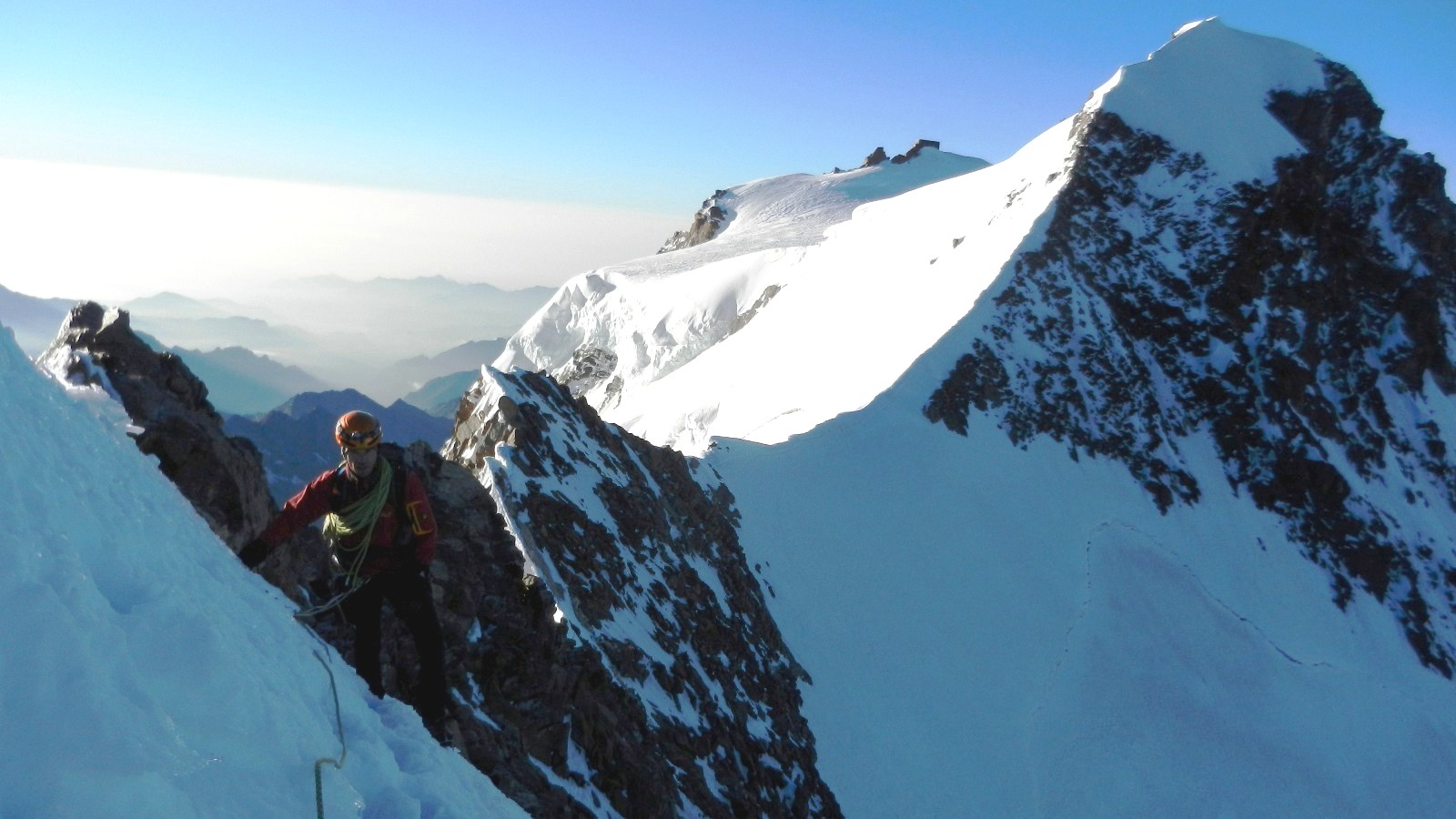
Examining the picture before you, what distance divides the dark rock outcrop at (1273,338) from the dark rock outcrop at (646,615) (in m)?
12.1

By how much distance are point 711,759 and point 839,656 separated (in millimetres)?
7621

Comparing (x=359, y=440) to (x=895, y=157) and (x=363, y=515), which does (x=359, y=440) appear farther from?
(x=895, y=157)

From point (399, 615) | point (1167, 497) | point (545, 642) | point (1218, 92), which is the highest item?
point (1218, 92)

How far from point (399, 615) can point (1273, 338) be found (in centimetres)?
3674

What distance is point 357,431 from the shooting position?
6.96 metres

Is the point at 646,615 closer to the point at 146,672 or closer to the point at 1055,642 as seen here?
the point at 146,672

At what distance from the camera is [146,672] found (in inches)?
168

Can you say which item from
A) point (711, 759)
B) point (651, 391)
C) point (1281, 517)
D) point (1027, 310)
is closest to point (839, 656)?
point (711, 759)

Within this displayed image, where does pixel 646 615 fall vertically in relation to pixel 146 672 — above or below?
below

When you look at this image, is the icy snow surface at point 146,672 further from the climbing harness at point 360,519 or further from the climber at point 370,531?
the climbing harness at point 360,519

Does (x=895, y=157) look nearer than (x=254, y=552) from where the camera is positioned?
No

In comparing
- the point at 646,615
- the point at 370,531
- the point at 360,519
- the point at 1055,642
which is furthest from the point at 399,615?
the point at 1055,642

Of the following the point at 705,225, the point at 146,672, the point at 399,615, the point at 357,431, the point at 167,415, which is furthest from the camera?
the point at 705,225

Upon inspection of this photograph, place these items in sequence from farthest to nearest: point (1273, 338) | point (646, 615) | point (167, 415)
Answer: point (1273, 338)
point (646, 615)
point (167, 415)
